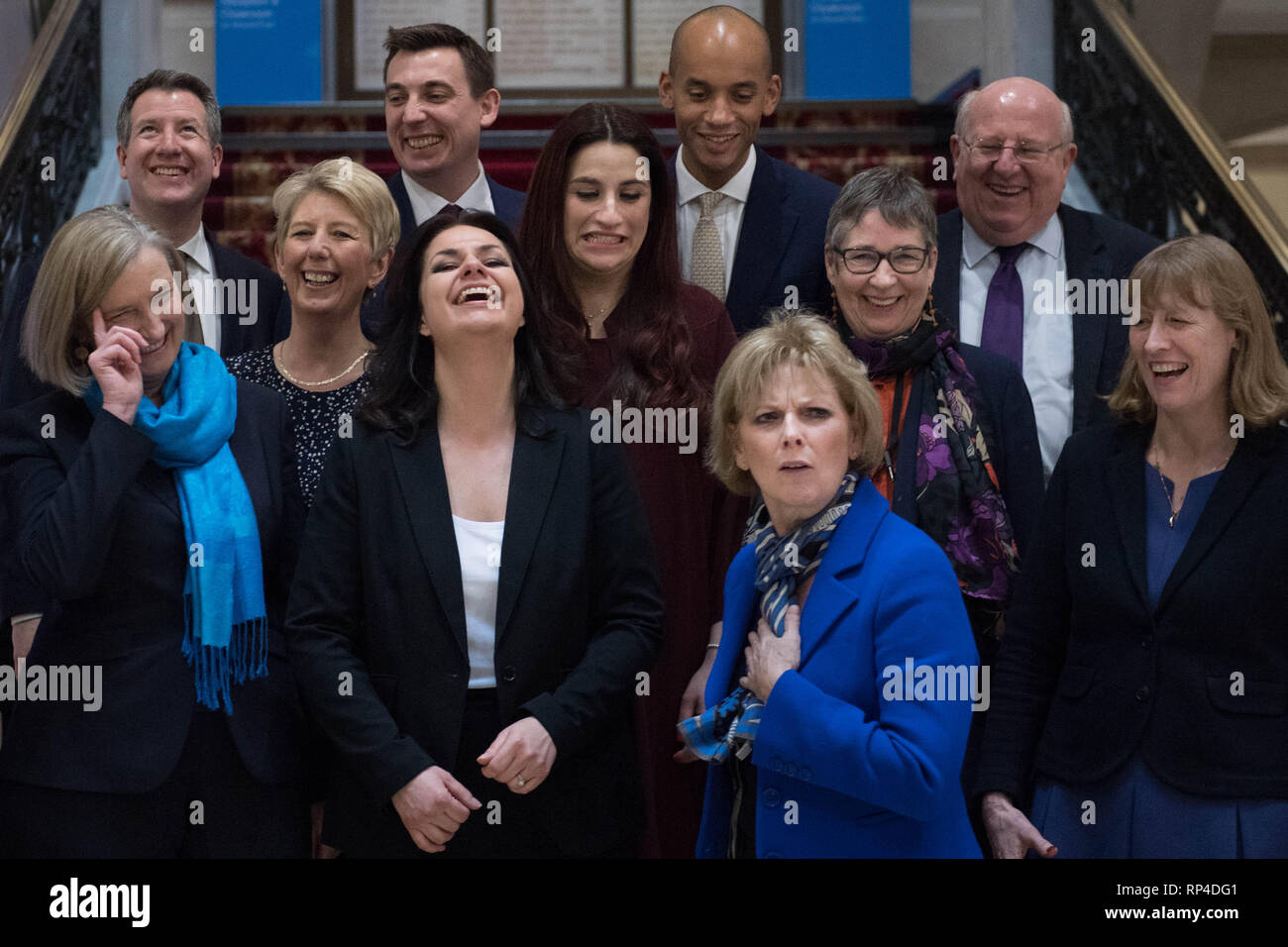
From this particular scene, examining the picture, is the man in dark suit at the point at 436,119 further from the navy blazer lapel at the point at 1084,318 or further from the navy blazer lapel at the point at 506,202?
the navy blazer lapel at the point at 1084,318

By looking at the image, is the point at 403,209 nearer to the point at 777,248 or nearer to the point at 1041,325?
the point at 777,248

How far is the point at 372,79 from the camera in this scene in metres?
8.27

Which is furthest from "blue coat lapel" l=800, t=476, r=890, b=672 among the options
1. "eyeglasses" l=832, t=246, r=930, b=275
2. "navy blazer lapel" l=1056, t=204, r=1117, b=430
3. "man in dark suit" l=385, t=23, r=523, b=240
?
"man in dark suit" l=385, t=23, r=523, b=240

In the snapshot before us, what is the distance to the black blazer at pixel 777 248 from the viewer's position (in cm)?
357

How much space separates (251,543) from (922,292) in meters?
1.43

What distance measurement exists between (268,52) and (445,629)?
5794mm

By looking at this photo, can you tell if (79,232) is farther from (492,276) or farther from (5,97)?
(5,97)

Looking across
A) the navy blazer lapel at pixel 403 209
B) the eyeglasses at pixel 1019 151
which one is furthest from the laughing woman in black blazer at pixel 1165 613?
the navy blazer lapel at pixel 403 209

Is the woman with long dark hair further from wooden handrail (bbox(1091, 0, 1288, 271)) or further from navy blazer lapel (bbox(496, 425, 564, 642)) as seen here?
wooden handrail (bbox(1091, 0, 1288, 271))

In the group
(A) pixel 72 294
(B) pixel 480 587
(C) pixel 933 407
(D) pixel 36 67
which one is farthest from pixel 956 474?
(D) pixel 36 67

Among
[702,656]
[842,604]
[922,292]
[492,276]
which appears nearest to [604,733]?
[702,656]

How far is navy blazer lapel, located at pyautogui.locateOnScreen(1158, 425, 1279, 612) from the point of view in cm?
274

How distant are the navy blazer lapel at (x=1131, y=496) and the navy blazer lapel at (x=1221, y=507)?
0.06 meters

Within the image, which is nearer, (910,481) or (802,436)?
(802,436)
